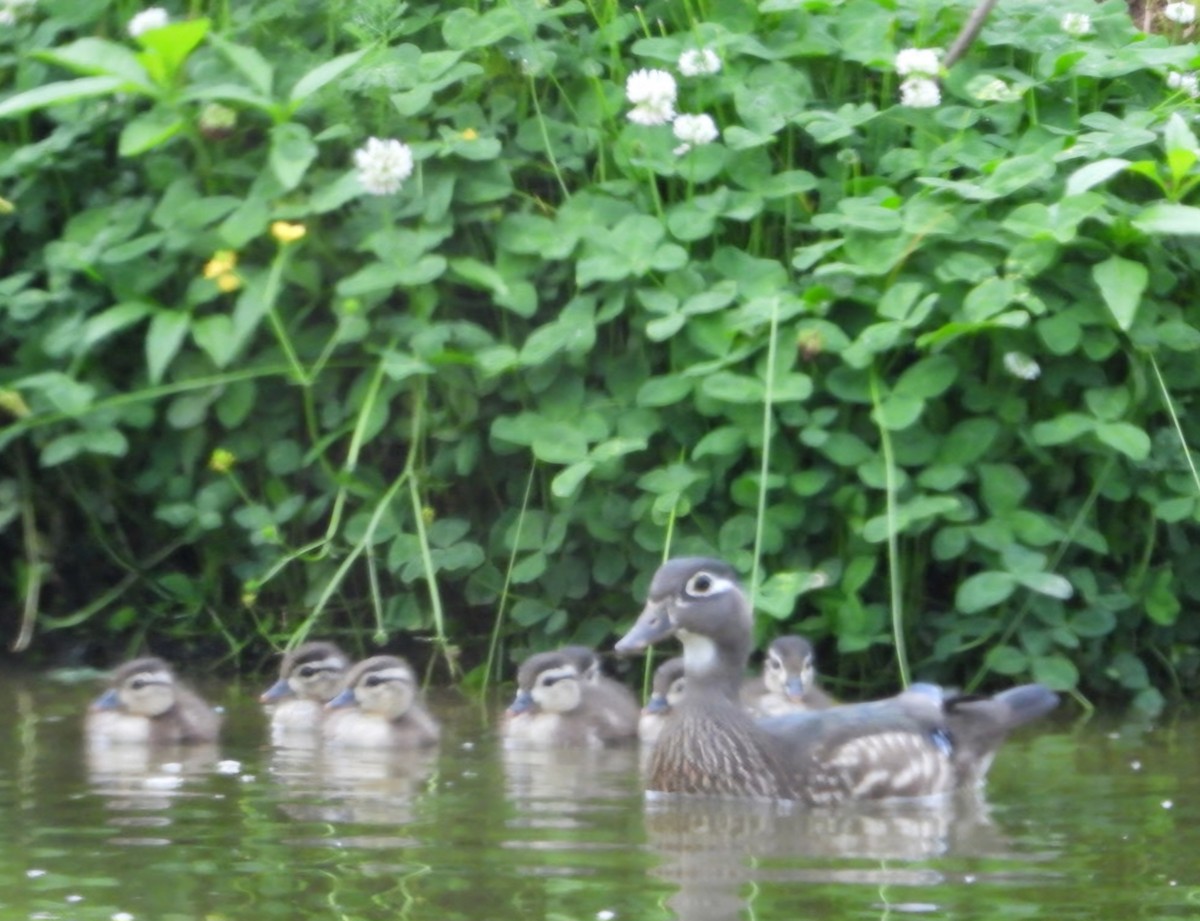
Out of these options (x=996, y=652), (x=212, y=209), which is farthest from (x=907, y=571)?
(x=212, y=209)

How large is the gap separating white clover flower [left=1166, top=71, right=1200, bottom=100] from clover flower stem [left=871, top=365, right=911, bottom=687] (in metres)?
1.48

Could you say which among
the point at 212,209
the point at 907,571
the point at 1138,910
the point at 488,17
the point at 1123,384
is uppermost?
the point at 488,17

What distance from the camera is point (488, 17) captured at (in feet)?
28.3

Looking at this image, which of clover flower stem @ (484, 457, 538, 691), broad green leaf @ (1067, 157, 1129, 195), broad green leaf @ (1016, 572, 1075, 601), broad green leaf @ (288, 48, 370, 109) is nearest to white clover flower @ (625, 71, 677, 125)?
broad green leaf @ (288, 48, 370, 109)

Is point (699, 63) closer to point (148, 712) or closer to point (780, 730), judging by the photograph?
point (780, 730)

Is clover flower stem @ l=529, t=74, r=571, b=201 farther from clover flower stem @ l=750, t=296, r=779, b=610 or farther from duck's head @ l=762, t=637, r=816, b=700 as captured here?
duck's head @ l=762, t=637, r=816, b=700

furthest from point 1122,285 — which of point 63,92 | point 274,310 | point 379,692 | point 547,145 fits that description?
point 63,92

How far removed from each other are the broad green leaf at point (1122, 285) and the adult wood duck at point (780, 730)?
1221mm

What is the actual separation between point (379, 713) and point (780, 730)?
153cm

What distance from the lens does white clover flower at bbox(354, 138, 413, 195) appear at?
826 centimetres

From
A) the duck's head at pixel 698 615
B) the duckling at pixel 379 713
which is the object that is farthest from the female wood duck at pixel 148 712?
the duck's head at pixel 698 615

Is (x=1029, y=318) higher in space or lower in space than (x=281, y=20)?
lower

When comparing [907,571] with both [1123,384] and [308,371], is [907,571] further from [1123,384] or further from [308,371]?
[308,371]

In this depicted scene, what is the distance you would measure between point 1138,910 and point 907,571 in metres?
2.87
